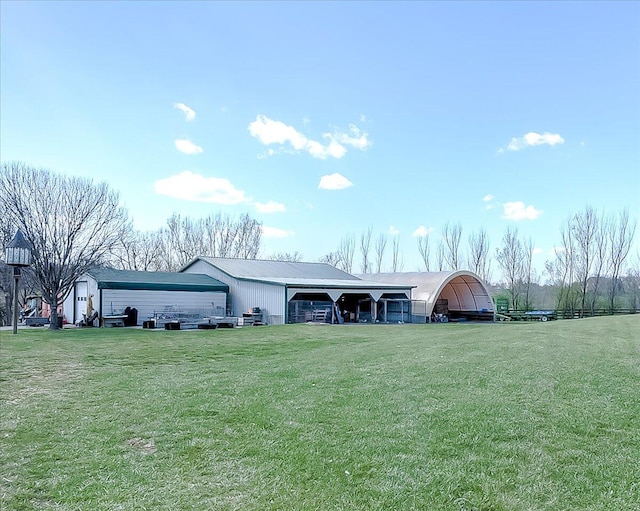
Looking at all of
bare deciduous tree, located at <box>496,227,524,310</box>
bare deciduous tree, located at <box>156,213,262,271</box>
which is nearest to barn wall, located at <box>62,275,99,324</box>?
bare deciduous tree, located at <box>156,213,262,271</box>

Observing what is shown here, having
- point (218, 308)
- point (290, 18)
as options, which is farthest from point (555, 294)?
point (290, 18)

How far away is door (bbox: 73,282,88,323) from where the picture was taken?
25922mm

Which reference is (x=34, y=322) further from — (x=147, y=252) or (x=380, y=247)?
(x=380, y=247)

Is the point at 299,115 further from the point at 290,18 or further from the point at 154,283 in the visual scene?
the point at 154,283

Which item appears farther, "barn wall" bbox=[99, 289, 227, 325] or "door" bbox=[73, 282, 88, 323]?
"door" bbox=[73, 282, 88, 323]

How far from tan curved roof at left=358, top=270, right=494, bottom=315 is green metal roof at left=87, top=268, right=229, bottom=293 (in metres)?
12.9

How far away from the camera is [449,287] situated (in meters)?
37.7

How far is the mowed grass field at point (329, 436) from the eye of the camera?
3809 mm

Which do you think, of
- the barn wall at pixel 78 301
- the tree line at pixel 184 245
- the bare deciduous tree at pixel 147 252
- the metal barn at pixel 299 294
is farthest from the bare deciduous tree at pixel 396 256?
the barn wall at pixel 78 301

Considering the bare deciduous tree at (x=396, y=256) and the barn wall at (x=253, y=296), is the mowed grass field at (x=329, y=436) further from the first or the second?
the bare deciduous tree at (x=396, y=256)

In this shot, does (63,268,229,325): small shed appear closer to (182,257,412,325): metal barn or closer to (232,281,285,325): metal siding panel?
(232,281,285,325): metal siding panel

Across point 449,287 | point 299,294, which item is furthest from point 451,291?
point 299,294

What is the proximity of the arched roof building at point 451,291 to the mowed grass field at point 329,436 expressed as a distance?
2264 cm

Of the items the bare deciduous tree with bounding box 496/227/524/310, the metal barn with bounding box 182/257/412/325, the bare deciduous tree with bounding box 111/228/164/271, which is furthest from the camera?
the bare deciduous tree with bounding box 496/227/524/310
